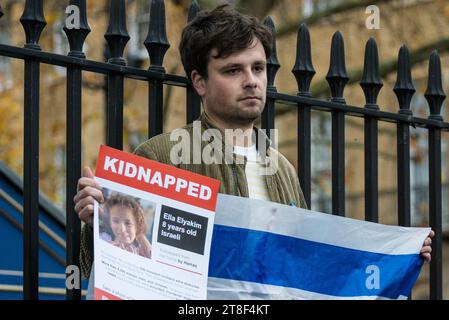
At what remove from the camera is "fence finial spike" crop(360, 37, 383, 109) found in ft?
15.4

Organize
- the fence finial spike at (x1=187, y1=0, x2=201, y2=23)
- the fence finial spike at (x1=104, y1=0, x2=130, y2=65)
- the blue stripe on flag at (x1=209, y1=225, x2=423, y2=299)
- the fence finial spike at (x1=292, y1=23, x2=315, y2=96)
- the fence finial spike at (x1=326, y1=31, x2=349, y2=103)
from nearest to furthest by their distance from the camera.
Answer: the blue stripe on flag at (x1=209, y1=225, x2=423, y2=299) < the fence finial spike at (x1=104, y1=0, x2=130, y2=65) < the fence finial spike at (x1=187, y1=0, x2=201, y2=23) < the fence finial spike at (x1=292, y1=23, x2=315, y2=96) < the fence finial spike at (x1=326, y1=31, x2=349, y2=103)

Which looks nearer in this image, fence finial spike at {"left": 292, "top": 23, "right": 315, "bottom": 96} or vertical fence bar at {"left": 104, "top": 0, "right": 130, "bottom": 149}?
vertical fence bar at {"left": 104, "top": 0, "right": 130, "bottom": 149}

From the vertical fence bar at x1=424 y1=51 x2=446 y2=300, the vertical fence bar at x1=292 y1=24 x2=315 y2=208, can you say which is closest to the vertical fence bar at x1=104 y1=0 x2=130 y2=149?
the vertical fence bar at x1=292 y1=24 x2=315 y2=208

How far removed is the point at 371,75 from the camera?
472 centimetres

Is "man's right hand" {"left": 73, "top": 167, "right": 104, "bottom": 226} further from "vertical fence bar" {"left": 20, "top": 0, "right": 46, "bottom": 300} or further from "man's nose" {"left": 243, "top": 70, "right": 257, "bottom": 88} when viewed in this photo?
"man's nose" {"left": 243, "top": 70, "right": 257, "bottom": 88}

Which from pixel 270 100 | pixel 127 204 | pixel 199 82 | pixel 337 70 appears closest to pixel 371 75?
pixel 337 70

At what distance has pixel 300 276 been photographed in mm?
3711

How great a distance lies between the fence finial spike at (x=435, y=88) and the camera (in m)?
5.04

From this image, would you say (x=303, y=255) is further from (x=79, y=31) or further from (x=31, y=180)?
(x=79, y=31)

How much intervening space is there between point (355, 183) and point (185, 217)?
22.7 meters

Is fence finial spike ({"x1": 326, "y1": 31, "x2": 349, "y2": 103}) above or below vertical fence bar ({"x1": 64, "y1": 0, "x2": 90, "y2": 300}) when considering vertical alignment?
above

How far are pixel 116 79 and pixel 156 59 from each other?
0.26 m
